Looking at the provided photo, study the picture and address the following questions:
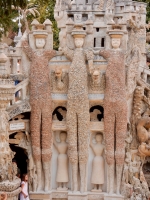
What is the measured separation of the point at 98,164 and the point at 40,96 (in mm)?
2331

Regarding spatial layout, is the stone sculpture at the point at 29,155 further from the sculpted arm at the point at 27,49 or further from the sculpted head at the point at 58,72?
the sculpted arm at the point at 27,49

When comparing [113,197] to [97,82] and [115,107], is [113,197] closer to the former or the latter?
[115,107]

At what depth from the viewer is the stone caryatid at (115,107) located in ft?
41.4

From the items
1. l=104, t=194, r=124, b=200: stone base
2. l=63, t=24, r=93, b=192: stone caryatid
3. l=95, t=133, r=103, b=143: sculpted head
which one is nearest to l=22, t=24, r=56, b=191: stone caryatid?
l=63, t=24, r=93, b=192: stone caryatid

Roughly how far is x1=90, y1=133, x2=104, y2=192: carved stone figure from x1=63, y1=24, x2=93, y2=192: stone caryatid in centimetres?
27

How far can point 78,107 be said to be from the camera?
1266 centimetres

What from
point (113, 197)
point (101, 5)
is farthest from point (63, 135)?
point (101, 5)

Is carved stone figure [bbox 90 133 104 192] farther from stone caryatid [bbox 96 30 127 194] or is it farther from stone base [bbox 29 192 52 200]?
stone base [bbox 29 192 52 200]

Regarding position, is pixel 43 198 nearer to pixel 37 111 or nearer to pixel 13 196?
pixel 13 196

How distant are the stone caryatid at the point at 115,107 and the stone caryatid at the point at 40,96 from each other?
145cm

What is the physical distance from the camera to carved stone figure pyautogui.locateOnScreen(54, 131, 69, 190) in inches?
513

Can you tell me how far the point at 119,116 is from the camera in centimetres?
Result: 1275

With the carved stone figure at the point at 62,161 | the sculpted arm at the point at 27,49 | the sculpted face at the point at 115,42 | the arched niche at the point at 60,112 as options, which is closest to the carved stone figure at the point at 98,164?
the carved stone figure at the point at 62,161

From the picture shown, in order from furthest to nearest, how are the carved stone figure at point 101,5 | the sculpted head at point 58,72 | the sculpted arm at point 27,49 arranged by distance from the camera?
the carved stone figure at point 101,5 → the sculpted arm at point 27,49 → the sculpted head at point 58,72
